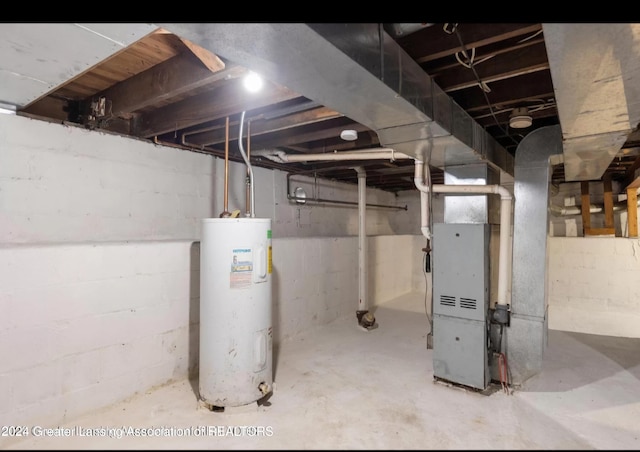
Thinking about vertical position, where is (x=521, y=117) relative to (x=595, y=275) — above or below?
above

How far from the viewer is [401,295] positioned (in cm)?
563

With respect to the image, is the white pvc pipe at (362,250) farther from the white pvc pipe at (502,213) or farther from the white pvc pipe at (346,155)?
the white pvc pipe at (502,213)

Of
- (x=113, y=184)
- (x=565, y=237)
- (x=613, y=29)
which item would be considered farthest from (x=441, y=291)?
(x=565, y=237)

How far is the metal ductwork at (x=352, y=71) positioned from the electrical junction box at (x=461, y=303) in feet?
2.33

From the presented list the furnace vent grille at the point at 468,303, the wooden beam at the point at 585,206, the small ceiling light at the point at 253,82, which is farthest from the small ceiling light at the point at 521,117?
the wooden beam at the point at 585,206

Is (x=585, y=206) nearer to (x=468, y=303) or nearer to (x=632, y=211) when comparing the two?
(x=632, y=211)

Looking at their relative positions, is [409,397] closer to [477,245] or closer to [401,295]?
[477,245]

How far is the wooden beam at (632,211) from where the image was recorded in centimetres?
440

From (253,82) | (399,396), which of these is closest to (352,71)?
(253,82)

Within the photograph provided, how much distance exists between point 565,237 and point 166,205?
5377mm

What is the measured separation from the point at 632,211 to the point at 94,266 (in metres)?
6.00

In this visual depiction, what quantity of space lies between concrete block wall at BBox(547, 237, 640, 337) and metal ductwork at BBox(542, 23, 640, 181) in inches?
129

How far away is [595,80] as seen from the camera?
1.13m

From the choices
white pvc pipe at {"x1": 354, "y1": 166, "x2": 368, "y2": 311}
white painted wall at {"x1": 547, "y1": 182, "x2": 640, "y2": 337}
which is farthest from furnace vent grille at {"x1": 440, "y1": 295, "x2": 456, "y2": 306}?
white painted wall at {"x1": 547, "y1": 182, "x2": 640, "y2": 337}
